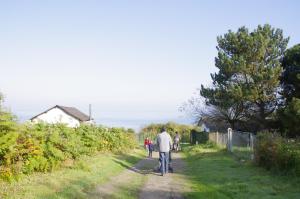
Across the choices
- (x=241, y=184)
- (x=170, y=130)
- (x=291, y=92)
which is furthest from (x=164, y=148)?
(x=170, y=130)

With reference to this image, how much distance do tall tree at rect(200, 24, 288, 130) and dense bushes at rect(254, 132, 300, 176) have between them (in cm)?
2238

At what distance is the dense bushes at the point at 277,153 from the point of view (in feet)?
51.5

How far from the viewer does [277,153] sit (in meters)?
16.9

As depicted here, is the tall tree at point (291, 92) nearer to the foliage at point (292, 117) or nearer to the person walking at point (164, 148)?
the foliage at point (292, 117)

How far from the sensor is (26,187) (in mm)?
11406

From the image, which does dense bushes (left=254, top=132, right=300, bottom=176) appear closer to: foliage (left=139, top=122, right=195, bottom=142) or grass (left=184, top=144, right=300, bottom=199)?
grass (left=184, top=144, right=300, bottom=199)

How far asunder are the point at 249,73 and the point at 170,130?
24.4 metres

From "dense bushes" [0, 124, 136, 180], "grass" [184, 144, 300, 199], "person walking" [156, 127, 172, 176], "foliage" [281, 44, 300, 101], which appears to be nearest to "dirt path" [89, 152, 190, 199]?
"grass" [184, 144, 300, 199]

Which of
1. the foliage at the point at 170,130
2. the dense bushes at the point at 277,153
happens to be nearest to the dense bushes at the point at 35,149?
the dense bushes at the point at 277,153

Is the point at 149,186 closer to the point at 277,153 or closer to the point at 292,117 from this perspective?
the point at 277,153

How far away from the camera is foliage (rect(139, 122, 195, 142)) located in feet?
205

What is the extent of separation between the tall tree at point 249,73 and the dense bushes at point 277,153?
2238cm

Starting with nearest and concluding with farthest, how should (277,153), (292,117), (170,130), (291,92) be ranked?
(277,153), (292,117), (291,92), (170,130)

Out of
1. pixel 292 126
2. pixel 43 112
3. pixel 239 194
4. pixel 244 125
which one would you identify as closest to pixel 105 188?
pixel 239 194
